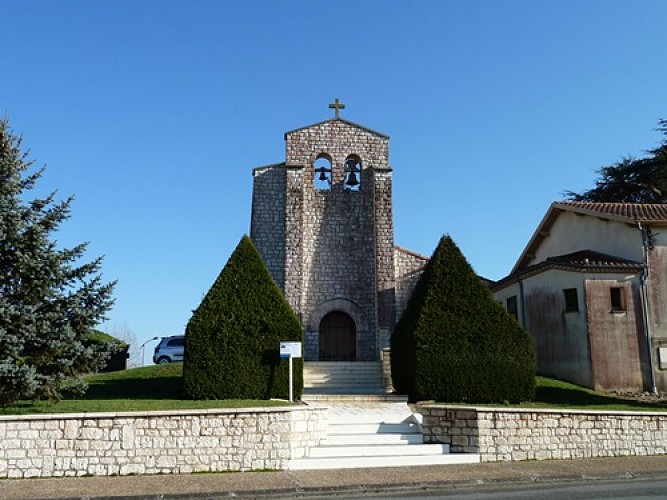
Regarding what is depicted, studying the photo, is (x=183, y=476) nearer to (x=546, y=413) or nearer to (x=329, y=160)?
(x=546, y=413)

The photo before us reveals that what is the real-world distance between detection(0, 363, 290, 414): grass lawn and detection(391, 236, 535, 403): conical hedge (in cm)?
347

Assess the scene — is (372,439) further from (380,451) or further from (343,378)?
(343,378)

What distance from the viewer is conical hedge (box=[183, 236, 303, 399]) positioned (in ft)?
41.3

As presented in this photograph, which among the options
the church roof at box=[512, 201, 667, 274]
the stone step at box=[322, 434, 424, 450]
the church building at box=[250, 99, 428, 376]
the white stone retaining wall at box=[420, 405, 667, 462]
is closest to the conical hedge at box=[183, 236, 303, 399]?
the stone step at box=[322, 434, 424, 450]

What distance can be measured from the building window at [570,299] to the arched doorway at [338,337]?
838 centimetres

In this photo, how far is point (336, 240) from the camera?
24484 mm

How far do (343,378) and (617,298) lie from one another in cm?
901

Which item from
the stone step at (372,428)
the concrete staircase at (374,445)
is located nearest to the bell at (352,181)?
the concrete staircase at (374,445)

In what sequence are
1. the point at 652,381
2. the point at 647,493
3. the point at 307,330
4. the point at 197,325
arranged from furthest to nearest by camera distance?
the point at 307,330
the point at 652,381
the point at 197,325
the point at 647,493

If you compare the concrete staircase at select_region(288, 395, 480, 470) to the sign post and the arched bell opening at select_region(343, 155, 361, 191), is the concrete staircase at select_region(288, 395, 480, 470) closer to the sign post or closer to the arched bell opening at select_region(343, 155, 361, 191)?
the sign post

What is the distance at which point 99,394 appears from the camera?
13938mm

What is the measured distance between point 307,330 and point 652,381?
1215cm

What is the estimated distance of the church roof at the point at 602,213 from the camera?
18562 mm

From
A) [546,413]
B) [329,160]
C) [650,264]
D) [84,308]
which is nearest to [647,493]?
[546,413]
